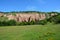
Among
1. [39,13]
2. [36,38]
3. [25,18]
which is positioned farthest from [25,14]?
[36,38]

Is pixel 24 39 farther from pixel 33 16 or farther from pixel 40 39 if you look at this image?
pixel 33 16

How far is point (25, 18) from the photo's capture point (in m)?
157

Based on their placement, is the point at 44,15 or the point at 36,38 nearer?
the point at 36,38

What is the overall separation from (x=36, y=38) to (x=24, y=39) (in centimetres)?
143

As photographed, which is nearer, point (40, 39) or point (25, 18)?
point (40, 39)

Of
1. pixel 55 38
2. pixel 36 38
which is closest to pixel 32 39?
pixel 36 38

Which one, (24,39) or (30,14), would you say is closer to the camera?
(24,39)

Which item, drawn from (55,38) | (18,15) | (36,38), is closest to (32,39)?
(36,38)

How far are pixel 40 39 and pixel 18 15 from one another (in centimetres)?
13333

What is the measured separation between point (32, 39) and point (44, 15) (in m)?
134

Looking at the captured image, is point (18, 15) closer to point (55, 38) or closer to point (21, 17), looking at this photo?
point (21, 17)

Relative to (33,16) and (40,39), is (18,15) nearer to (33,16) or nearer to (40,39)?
(33,16)

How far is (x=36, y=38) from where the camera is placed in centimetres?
2017

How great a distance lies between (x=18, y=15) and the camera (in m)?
152
